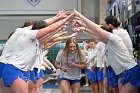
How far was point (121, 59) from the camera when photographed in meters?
4.98

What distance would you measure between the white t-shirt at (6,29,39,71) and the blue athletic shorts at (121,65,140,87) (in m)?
1.44

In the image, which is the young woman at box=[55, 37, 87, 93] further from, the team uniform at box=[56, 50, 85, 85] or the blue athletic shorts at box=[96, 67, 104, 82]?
the blue athletic shorts at box=[96, 67, 104, 82]

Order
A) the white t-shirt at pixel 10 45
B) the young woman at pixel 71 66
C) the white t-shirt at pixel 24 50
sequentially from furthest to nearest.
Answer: the young woman at pixel 71 66
the white t-shirt at pixel 10 45
the white t-shirt at pixel 24 50

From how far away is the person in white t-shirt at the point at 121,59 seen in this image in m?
4.86

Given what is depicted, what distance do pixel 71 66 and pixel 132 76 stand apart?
2489 millimetres

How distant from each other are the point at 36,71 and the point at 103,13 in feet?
31.3

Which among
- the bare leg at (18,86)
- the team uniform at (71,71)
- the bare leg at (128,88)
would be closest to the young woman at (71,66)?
the team uniform at (71,71)

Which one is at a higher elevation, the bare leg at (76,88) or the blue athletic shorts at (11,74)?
the blue athletic shorts at (11,74)

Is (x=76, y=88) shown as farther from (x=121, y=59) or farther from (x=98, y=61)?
(x=121, y=59)

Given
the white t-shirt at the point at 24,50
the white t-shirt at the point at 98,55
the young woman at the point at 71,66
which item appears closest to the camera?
the white t-shirt at the point at 24,50

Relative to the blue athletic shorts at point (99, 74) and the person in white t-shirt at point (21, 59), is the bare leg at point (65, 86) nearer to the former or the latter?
the blue athletic shorts at point (99, 74)

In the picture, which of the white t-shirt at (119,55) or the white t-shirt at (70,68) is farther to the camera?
the white t-shirt at (70,68)

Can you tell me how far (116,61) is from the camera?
500 centimetres

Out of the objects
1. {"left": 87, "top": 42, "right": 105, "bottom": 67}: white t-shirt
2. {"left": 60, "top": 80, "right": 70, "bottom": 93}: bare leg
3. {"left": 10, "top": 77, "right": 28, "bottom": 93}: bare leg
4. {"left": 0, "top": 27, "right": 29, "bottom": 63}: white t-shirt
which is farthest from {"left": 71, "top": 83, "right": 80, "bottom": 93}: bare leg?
{"left": 10, "top": 77, "right": 28, "bottom": 93}: bare leg
